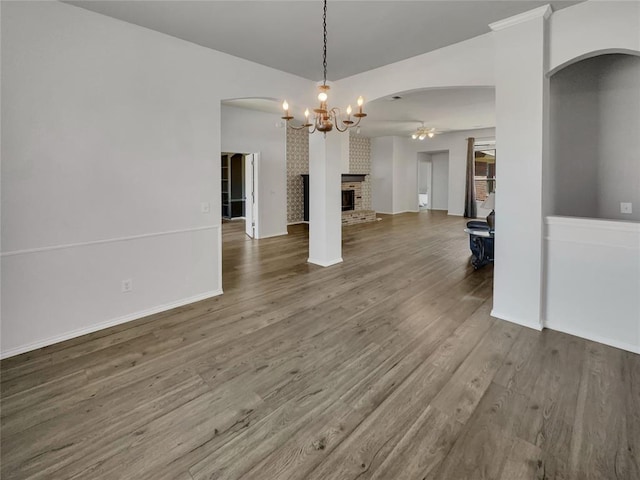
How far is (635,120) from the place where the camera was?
3.27 meters

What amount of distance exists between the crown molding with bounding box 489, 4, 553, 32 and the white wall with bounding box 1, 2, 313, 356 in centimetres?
293

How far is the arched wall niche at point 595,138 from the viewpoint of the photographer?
10.9 ft

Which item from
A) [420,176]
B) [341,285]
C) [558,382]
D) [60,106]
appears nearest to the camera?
[558,382]

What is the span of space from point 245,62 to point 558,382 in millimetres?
4595

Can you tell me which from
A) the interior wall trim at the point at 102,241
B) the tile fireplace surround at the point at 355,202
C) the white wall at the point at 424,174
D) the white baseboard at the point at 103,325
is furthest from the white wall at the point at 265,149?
the white wall at the point at 424,174

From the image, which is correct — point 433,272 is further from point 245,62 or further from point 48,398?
point 48,398

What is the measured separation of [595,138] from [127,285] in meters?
5.18

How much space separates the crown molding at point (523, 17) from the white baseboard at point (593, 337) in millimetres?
2815

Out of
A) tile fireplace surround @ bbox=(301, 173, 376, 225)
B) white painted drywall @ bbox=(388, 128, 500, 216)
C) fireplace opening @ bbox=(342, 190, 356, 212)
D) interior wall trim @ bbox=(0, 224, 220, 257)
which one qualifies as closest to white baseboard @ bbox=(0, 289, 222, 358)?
interior wall trim @ bbox=(0, 224, 220, 257)

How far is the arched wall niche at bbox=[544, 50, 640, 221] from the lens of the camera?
3.31 metres

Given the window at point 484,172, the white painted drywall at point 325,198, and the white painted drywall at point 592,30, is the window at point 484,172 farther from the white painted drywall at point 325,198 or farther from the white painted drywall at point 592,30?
the white painted drywall at point 592,30

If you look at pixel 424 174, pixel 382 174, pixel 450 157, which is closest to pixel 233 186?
pixel 382 174

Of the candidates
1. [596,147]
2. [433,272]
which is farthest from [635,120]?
[433,272]

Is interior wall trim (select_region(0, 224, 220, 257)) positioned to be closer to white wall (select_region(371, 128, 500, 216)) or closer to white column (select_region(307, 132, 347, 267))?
white column (select_region(307, 132, 347, 267))
